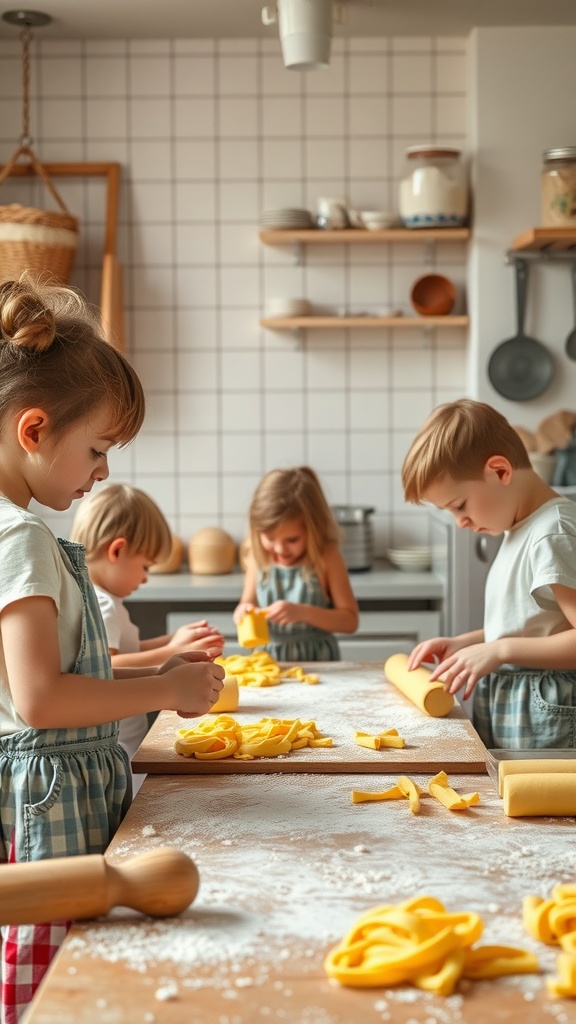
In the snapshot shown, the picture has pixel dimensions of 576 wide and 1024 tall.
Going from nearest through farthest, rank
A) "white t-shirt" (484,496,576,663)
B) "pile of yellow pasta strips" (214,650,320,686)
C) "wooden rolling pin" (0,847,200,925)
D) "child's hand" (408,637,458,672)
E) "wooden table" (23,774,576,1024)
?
"wooden table" (23,774,576,1024) < "wooden rolling pin" (0,847,200,925) < "white t-shirt" (484,496,576,663) < "child's hand" (408,637,458,672) < "pile of yellow pasta strips" (214,650,320,686)

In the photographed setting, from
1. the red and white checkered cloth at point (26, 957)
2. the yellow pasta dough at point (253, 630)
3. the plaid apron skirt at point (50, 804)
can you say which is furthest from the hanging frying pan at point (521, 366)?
the red and white checkered cloth at point (26, 957)

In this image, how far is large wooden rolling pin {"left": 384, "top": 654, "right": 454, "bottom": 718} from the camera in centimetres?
161

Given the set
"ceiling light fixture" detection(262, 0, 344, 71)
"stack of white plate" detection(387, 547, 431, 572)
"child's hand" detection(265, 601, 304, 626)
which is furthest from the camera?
"stack of white plate" detection(387, 547, 431, 572)

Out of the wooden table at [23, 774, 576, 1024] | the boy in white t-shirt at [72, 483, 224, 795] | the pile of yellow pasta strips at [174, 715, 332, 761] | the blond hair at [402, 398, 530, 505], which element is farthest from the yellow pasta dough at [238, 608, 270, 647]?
the wooden table at [23, 774, 576, 1024]

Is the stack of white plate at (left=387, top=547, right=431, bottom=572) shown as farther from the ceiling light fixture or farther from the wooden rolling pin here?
the wooden rolling pin

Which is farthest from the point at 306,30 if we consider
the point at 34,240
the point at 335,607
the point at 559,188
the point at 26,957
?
the point at 26,957

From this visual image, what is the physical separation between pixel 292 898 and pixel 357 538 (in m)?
2.39

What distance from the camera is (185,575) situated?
342 cm

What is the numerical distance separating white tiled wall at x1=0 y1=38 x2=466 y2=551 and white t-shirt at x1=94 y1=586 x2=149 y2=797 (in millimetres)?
1448

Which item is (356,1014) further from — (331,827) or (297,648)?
(297,648)

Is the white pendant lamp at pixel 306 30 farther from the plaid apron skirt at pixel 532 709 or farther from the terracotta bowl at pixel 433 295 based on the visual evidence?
the plaid apron skirt at pixel 532 709

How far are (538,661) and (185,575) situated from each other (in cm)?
193

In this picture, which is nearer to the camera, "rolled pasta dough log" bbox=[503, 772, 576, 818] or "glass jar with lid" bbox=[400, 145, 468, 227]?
"rolled pasta dough log" bbox=[503, 772, 576, 818]

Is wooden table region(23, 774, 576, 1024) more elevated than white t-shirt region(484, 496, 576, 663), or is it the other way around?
white t-shirt region(484, 496, 576, 663)
